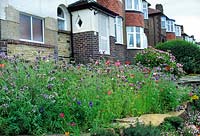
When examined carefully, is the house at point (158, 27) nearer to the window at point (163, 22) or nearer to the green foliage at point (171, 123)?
the window at point (163, 22)

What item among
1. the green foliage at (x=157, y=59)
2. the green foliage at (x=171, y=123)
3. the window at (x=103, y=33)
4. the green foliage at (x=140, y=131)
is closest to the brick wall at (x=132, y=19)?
the window at (x=103, y=33)

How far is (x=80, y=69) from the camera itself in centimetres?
592

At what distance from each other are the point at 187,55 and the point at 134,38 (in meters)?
6.08

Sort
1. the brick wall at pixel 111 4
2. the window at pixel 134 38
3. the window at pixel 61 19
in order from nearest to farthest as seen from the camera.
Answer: the window at pixel 61 19, the brick wall at pixel 111 4, the window at pixel 134 38

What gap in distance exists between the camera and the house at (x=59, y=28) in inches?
446

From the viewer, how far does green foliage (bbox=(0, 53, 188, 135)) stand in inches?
156

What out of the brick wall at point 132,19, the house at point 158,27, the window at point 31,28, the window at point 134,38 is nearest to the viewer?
the window at point 31,28

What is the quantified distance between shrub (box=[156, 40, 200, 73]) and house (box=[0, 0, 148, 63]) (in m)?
3.47

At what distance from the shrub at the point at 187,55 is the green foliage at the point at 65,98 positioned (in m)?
12.4

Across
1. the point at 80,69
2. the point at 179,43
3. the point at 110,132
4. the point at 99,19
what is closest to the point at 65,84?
the point at 80,69

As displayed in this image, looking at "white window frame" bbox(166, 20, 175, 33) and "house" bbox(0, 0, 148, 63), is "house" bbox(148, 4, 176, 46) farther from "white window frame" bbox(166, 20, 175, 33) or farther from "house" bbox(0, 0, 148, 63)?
"house" bbox(0, 0, 148, 63)

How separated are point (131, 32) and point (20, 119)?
20.8 metres

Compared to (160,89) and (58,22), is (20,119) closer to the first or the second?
(160,89)

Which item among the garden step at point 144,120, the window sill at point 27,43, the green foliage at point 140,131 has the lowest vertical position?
the garden step at point 144,120
